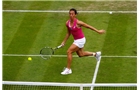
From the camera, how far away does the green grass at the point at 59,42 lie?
52.1ft

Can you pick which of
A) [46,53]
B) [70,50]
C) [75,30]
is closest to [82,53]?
[70,50]

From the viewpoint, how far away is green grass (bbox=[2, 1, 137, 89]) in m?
15.9

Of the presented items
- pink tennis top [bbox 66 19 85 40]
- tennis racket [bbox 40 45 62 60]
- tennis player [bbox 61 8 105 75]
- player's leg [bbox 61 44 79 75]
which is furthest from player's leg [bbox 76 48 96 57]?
tennis racket [bbox 40 45 62 60]

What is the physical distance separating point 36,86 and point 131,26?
617 centimetres

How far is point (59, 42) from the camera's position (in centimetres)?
1811

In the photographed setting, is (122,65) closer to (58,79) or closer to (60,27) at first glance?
(58,79)

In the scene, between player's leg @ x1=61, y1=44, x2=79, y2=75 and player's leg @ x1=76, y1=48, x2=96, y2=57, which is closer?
player's leg @ x1=61, y1=44, x2=79, y2=75

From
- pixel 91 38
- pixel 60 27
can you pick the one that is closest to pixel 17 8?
pixel 60 27

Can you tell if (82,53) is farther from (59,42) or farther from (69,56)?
(59,42)

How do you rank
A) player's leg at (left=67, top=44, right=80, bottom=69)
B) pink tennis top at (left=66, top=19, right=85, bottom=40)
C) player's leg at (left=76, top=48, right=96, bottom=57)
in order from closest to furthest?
pink tennis top at (left=66, top=19, right=85, bottom=40), player's leg at (left=67, top=44, right=80, bottom=69), player's leg at (left=76, top=48, right=96, bottom=57)

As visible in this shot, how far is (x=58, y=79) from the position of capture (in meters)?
15.6

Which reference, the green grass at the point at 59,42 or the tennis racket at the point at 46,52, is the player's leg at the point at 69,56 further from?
the tennis racket at the point at 46,52

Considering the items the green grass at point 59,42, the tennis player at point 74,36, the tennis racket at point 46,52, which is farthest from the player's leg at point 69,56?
the tennis racket at point 46,52

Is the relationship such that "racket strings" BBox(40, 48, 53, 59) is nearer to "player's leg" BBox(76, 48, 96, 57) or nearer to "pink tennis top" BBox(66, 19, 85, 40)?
"player's leg" BBox(76, 48, 96, 57)
